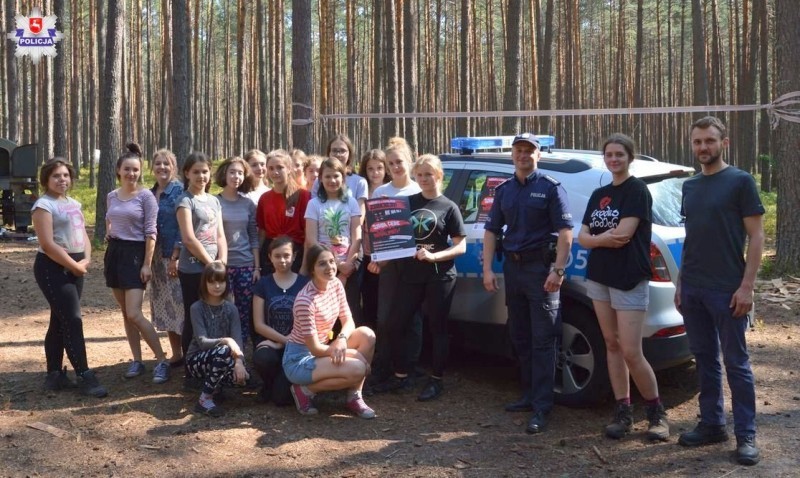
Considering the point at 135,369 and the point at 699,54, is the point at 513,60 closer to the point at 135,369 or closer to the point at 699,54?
the point at 135,369

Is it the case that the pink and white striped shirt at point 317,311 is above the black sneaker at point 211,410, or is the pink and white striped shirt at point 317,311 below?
above

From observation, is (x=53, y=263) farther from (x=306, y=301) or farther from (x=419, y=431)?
(x=419, y=431)

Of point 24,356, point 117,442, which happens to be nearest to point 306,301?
point 117,442

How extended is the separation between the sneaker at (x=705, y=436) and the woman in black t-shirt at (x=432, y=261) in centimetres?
189

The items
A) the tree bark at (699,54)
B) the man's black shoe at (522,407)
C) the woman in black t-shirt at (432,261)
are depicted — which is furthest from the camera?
the tree bark at (699,54)

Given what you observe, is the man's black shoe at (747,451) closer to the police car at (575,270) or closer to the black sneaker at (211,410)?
the police car at (575,270)

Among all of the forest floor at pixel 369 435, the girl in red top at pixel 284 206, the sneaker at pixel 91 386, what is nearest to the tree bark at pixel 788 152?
the forest floor at pixel 369 435

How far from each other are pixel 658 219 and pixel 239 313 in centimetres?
341

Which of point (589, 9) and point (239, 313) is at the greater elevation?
point (589, 9)

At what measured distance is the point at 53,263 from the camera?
6.17m

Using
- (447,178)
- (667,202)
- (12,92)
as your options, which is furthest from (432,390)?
(12,92)

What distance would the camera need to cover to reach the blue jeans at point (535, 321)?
542 centimetres

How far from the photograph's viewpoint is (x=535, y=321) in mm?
5473

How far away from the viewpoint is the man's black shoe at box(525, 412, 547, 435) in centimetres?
539
